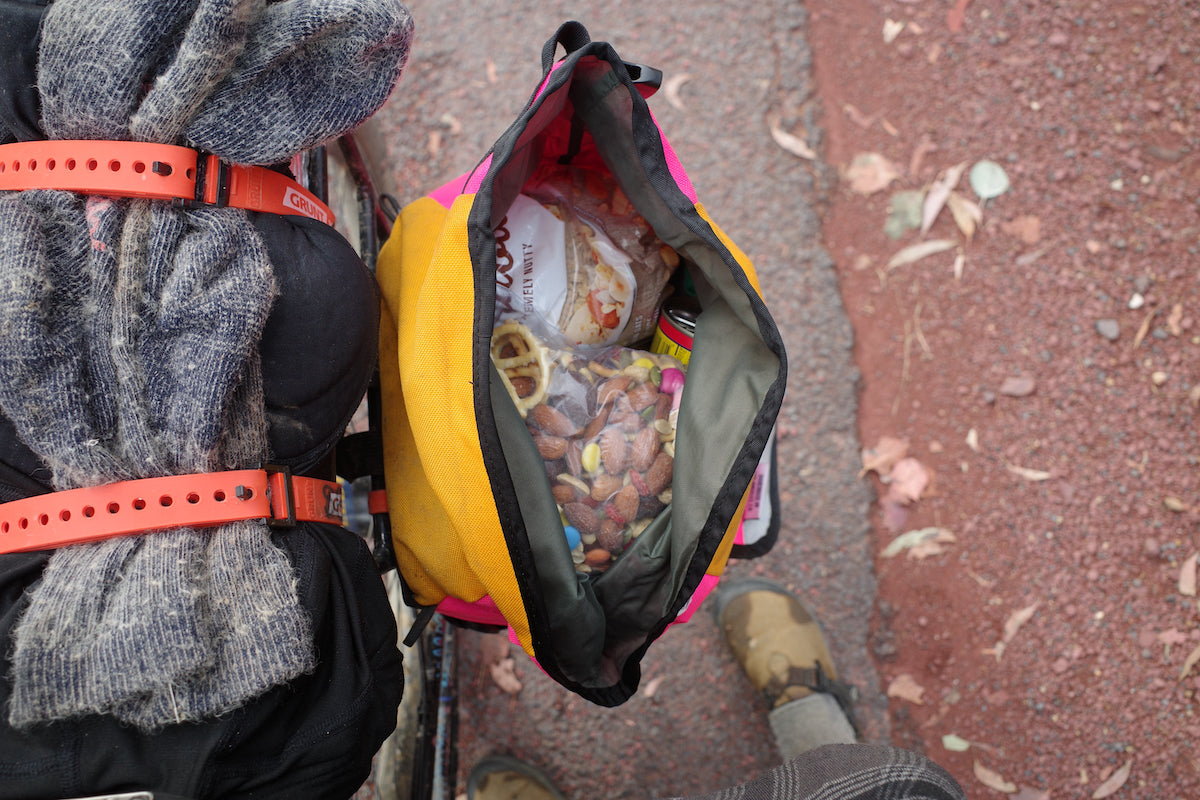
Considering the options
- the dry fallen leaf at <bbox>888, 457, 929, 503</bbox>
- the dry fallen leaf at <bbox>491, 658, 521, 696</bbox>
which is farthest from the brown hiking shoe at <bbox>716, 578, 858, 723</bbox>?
the dry fallen leaf at <bbox>491, 658, 521, 696</bbox>

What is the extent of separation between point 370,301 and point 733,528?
0.63 m

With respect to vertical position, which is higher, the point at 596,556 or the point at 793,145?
the point at 793,145

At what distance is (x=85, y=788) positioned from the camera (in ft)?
2.53

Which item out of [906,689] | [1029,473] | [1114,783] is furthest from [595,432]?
[1114,783]

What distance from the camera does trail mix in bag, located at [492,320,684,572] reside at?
112 cm

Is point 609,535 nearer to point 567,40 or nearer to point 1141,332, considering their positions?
point 567,40

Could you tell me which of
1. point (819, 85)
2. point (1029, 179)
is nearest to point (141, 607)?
point (819, 85)

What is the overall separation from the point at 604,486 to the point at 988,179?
1.67 m

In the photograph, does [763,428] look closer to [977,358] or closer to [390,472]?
[390,472]

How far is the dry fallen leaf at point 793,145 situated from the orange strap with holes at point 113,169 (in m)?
1.69

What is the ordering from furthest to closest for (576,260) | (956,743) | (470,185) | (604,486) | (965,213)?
(965,213) < (956,743) < (576,260) < (604,486) < (470,185)

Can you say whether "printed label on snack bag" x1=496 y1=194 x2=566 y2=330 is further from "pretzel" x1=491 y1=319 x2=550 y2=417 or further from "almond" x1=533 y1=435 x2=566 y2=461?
"almond" x1=533 y1=435 x2=566 y2=461

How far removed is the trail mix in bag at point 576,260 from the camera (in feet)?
4.03

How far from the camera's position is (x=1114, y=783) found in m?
1.81
